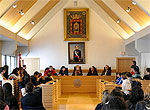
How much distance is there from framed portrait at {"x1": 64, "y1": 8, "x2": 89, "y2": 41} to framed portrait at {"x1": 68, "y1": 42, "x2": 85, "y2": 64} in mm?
318

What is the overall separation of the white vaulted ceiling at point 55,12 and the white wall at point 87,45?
501 mm

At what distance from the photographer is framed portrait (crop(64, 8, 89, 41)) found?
1558 cm

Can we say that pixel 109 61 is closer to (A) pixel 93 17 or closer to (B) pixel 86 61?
(B) pixel 86 61

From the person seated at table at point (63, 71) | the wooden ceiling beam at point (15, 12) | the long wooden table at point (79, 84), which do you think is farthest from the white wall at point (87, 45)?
the wooden ceiling beam at point (15, 12)

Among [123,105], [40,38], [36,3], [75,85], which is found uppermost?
[36,3]

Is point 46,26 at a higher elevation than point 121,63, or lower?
higher

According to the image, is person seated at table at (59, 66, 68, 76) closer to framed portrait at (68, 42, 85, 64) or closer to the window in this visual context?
framed portrait at (68, 42, 85, 64)

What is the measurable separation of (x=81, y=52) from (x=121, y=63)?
264 centimetres

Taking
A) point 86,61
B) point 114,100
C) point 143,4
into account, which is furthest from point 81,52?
point 114,100

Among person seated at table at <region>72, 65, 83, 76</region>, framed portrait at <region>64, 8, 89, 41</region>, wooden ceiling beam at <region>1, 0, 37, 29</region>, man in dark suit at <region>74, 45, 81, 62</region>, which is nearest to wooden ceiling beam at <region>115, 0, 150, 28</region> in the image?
wooden ceiling beam at <region>1, 0, 37, 29</region>

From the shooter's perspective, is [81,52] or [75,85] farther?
[81,52]

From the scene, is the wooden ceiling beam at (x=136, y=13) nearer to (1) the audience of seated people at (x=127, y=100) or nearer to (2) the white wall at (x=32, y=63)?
(1) the audience of seated people at (x=127, y=100)

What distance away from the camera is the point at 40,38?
1581 centimetres

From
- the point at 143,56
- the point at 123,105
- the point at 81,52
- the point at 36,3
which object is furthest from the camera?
the point at 81,52
